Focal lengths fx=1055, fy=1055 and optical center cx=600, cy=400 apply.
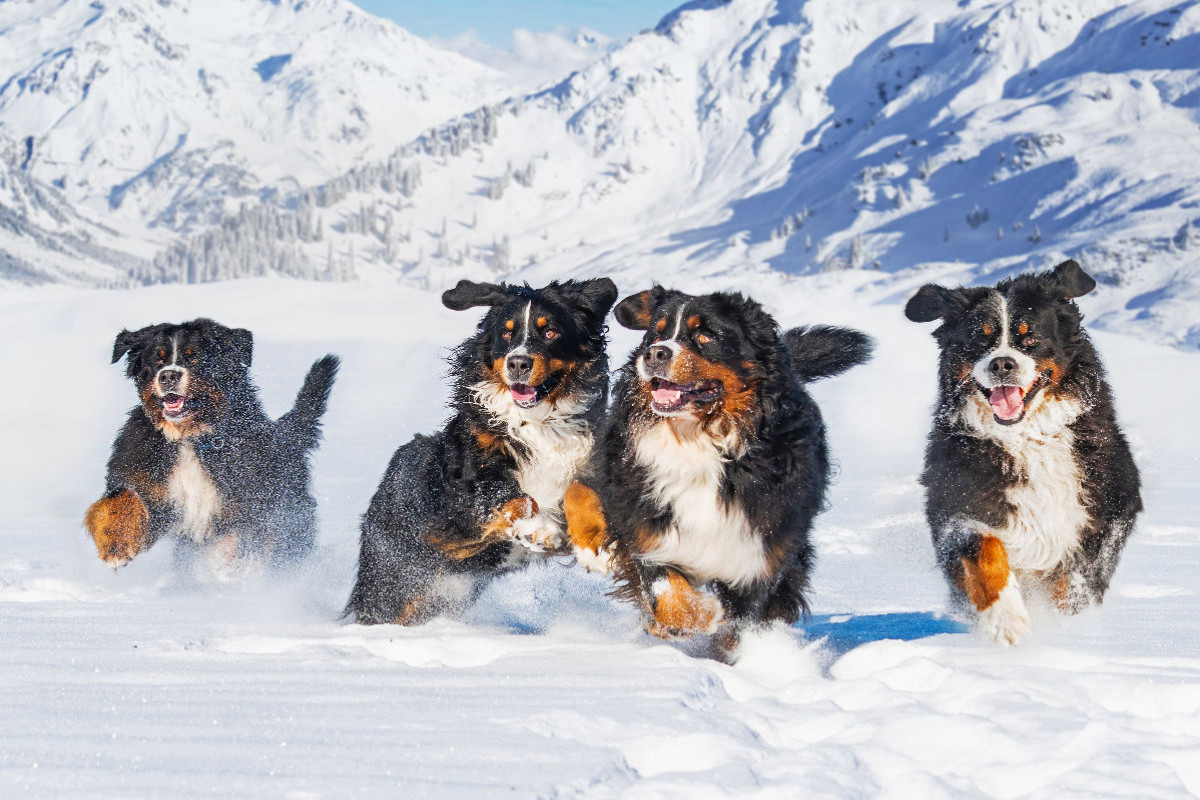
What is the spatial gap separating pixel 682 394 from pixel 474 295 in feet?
5.75

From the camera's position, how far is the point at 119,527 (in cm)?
666

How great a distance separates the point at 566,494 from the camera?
5.75m

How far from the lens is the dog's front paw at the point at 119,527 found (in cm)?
659

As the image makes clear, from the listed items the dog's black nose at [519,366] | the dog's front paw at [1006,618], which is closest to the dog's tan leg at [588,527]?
the dog's black nose at [519,366]

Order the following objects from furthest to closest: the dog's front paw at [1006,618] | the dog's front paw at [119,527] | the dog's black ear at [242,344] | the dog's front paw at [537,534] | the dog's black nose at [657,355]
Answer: the dog's black ear at [242,344] < the dog's front paw at [119,527] < the dog's front paw at [537,534] < the dog's black nose at [657,355] < the dog's front paw at [1006,618]

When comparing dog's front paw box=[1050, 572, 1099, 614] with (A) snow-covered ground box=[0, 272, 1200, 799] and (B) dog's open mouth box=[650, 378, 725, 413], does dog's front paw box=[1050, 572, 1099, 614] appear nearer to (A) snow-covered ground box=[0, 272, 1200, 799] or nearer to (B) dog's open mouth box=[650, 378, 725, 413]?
(A) snow-covered ground box=[0, 272, 1200, 799]

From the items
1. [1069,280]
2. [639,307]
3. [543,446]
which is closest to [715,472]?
[639,307]

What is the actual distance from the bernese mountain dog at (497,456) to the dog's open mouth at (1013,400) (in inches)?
87.7

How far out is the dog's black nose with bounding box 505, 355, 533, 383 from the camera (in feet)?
18.8

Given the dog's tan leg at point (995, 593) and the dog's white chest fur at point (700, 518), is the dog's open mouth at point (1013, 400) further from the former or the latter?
the dog's white chest fur at point (700, 518)

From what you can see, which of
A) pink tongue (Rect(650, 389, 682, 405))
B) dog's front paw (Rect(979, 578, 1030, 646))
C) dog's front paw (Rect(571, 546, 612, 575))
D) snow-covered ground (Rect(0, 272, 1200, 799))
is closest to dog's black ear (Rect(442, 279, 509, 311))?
pink tongue (Rect(650, 389, 682, 405))

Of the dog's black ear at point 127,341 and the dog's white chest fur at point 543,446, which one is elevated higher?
the dog's black ear at point 127,341

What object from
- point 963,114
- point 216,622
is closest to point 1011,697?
point 216,622

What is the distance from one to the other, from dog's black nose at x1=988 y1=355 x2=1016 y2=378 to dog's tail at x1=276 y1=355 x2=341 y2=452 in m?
5.02
